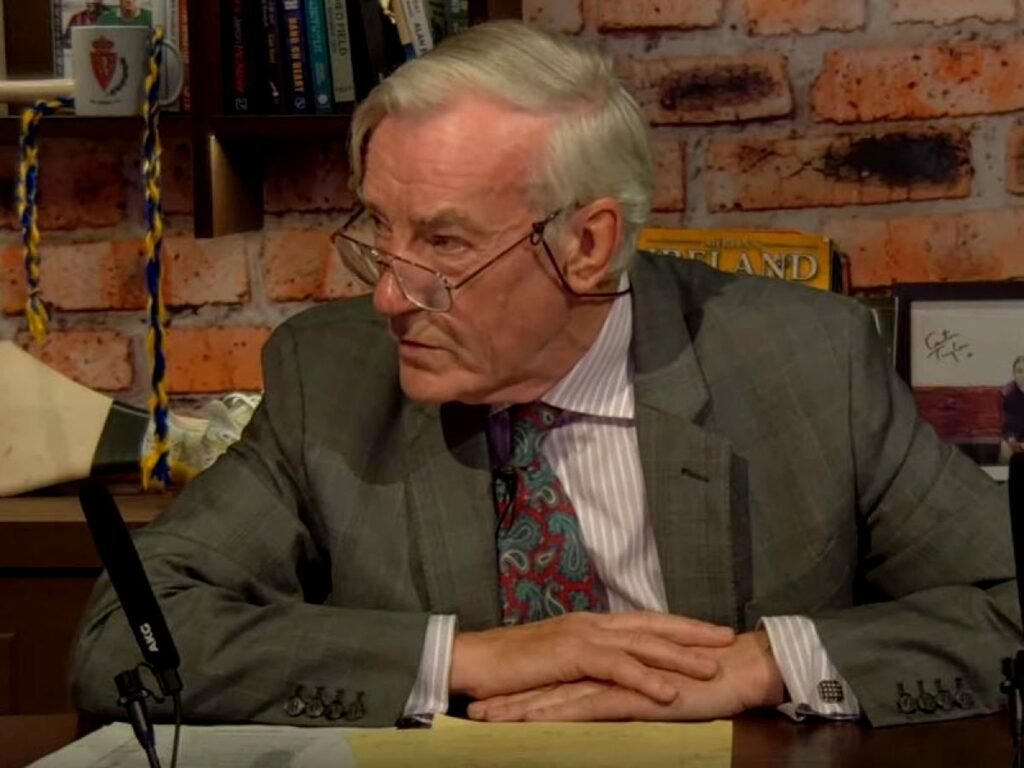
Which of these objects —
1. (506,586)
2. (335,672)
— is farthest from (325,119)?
(335,672)

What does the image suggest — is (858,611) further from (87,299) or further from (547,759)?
(87,299)

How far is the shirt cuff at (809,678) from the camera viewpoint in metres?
1.43

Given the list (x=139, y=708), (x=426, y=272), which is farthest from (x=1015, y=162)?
(x=139, y=708)

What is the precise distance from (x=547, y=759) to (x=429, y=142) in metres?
0.55

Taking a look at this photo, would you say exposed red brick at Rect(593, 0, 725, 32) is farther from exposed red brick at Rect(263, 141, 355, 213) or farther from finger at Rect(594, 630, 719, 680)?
finger at Rect(594, 630, 719, 680)

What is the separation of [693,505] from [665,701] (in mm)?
261

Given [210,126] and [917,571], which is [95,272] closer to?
[210,126]

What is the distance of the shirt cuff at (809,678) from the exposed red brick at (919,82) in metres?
1.04

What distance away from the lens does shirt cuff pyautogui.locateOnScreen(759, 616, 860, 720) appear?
143 centimetres

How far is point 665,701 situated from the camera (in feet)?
4.64

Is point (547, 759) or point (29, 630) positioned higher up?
point (547, 759)

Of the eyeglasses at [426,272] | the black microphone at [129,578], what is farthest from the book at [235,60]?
the black microphone at [129,578]

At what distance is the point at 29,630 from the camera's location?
215 centimetres

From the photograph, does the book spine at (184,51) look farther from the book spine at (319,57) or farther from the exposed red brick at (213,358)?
the exposed red brick at (213,358)
